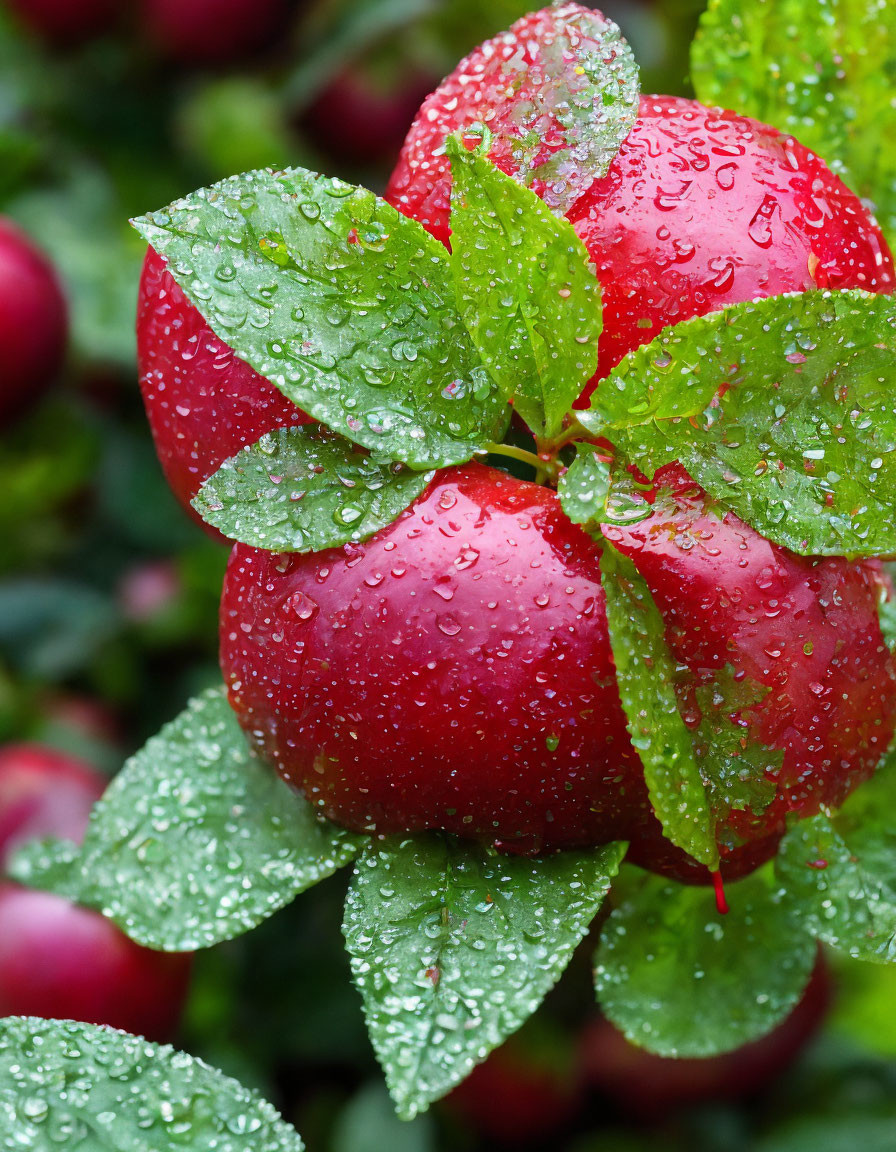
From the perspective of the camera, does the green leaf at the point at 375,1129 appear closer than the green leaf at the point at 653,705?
No

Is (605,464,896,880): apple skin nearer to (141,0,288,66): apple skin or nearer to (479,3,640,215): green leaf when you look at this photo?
(479,3,640,215): green leaf

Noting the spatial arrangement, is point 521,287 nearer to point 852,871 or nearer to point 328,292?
point 328,292

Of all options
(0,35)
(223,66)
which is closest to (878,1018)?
(223,66)

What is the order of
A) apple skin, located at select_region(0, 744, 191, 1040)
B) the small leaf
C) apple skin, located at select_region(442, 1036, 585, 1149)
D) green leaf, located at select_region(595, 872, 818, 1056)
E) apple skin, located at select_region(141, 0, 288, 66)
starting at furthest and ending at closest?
apple skin, located at select_region(141, 0, 288, 66), apple skin, located at select_region(442, 1036, 585, 1149), apple skin, located at select_region(0, 744, 191, 1040), green leaf, located at select_region(595, 872, 818, 1056), the small leaf

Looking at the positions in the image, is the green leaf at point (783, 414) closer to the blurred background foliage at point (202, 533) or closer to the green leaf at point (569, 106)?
the green leaf at point (569, 106)

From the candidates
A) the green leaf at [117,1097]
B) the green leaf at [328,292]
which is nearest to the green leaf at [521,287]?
the green leaf at [328,292]

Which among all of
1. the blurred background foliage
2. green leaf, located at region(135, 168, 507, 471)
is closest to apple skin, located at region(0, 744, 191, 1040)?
the blurred background foliage

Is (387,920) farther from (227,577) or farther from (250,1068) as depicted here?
(250,1068)
